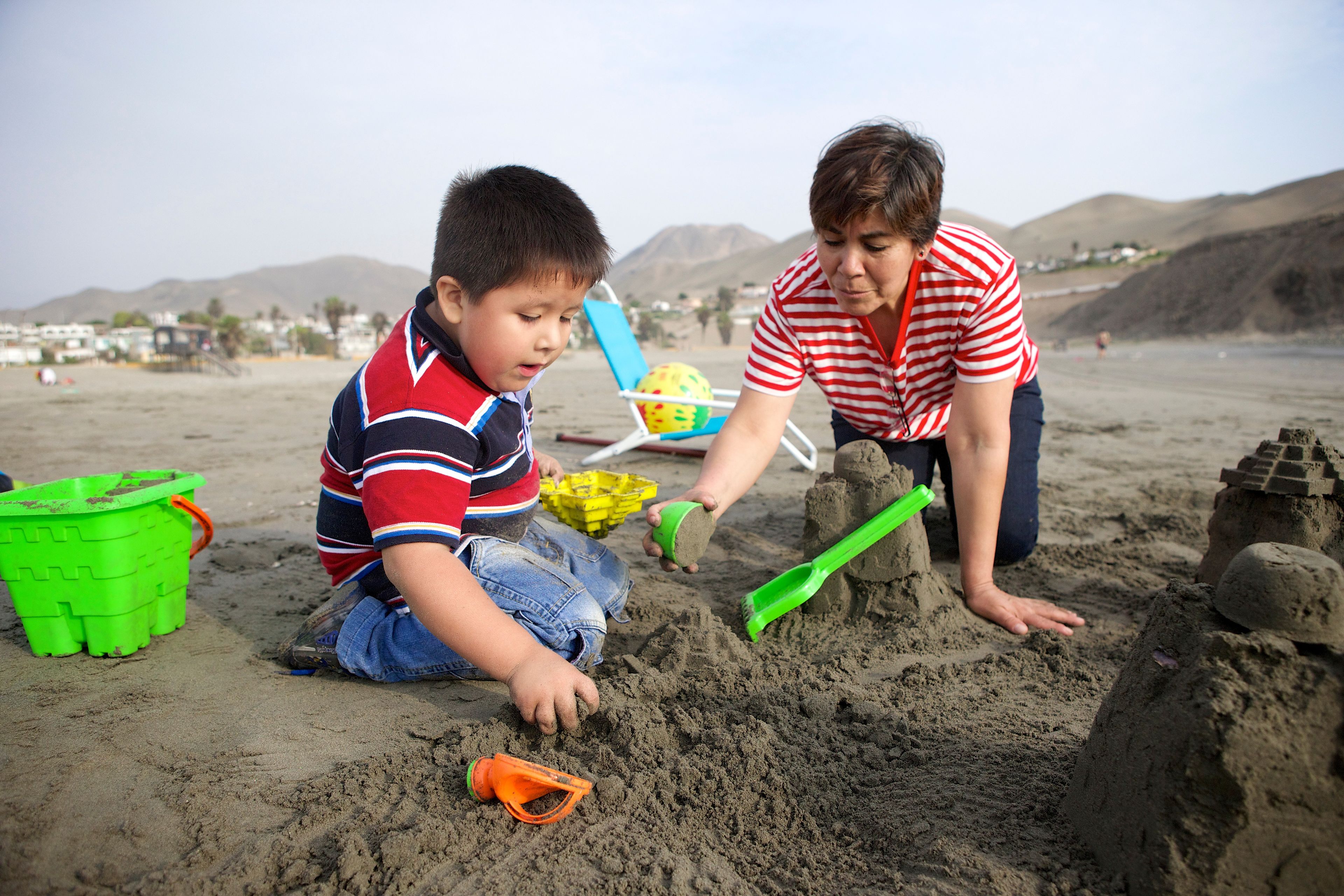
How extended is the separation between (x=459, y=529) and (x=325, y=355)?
32927 mm

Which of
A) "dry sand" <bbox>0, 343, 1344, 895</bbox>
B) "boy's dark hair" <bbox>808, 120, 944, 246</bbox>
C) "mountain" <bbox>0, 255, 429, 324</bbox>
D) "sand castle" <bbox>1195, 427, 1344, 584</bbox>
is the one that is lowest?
"dry sand" <bbox>0, 343, 1344, 895</bbox>

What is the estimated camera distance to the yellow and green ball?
199 inches

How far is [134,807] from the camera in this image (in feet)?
4.38

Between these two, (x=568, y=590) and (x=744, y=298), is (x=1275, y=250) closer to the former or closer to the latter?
(x=568, y=590)

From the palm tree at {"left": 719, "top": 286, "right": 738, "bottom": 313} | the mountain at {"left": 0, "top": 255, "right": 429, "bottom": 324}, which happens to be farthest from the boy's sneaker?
the mountain at {"left": 0, "top": 255, "right": 429, "bottom": 324}

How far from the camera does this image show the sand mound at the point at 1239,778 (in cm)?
88

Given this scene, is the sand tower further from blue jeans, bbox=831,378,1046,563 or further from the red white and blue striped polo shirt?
blue jeans, bbox=831,378,1046,563

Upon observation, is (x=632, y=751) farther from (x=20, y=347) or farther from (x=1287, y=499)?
(x=20, y=347)

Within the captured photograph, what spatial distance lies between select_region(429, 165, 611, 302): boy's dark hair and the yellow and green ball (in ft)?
10.6

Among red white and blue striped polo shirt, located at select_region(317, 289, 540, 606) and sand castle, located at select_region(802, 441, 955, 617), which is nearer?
red white and blue striped polo shirt, located at select_region(317, 289, 540, 606)

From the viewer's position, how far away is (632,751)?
1.43 meters

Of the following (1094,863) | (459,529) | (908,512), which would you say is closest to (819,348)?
(908,512)

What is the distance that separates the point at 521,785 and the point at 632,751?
237mm

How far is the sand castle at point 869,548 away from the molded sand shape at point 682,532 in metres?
0.37
